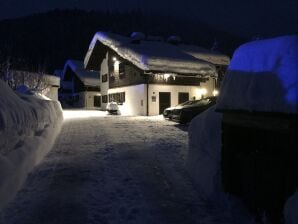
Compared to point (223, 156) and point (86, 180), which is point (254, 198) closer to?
point (223, 156)

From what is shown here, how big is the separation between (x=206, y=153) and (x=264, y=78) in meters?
2.20

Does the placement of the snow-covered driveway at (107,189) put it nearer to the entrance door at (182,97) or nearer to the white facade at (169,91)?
the white facade at (169,91)

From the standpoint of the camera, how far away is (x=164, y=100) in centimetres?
2445

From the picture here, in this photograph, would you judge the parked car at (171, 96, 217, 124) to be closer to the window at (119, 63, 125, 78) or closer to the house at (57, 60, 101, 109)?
the window at (119, 63, 125, 78)

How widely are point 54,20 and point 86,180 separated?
→ 97467mm

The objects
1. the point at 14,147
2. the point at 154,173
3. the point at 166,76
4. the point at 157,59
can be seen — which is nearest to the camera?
the point at 14,147

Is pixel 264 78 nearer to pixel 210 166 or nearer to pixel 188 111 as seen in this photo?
pixel 210 166

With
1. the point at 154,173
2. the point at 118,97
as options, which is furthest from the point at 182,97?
the point at 154,173

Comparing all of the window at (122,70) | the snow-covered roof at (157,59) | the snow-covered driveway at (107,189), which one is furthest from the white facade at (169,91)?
the snow-covered driveway at (107,189)

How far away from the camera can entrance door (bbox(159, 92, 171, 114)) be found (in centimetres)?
2428

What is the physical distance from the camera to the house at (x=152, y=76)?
23531mm

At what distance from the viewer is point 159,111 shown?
79.4 ft

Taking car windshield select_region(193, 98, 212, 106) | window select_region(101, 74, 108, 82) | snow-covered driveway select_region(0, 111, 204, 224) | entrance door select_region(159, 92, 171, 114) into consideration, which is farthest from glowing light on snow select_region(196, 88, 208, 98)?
snow-covered driveway select_region(0, 111, 204, 224)

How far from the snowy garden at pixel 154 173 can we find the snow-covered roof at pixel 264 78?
12 millimetres
